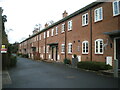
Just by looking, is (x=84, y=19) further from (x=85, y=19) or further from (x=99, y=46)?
(x=99, y=46)

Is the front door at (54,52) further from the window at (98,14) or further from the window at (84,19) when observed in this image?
the window at (98,14)

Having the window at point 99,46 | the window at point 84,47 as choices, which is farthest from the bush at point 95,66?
the window at point 84,47

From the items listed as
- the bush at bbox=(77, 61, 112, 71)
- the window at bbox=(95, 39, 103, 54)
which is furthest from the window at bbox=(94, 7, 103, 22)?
the bush at bbox=(77, 61, 112, 71)

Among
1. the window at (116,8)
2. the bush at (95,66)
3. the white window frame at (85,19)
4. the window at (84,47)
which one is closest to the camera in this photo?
the bush at (95,66)

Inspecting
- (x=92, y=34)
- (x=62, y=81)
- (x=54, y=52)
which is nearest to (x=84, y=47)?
A: (x=92, y=34)

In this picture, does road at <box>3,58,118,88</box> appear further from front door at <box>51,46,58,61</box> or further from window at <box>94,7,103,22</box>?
front door at <box>51,46,58,61</box>

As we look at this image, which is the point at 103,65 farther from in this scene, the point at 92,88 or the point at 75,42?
the point at 75,42

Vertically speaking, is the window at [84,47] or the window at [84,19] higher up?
the window at [84,19]

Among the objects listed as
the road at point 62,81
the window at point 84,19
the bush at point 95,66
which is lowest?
the road at point 62,81

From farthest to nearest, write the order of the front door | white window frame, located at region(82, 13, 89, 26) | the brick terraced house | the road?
the front door, white window frame, located at region(82, 13, 89, 26), the brick terraced house, the road

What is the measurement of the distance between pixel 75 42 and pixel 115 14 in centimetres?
746

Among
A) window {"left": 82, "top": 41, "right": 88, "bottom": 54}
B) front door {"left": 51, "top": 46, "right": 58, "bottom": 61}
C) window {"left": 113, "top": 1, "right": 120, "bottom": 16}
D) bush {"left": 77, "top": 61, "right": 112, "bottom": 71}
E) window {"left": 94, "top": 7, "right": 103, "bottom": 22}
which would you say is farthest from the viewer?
front door {"left": 51, "top": 46, "right": 58, "bottom": 61}

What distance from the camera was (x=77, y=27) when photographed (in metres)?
19.6

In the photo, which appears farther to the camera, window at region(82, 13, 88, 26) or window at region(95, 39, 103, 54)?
window at region(82, 13, 88, 26)
